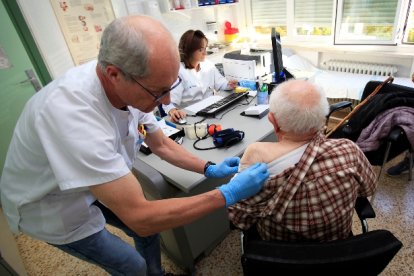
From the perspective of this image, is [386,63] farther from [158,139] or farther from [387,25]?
[158,139]

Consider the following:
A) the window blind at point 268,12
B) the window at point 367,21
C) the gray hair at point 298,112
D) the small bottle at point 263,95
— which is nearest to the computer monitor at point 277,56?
the small bottle at point 263,95

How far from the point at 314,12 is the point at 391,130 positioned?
7.90 ft

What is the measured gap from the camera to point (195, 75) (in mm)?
2291

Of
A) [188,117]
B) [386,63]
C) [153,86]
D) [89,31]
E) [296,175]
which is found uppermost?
[89,31]

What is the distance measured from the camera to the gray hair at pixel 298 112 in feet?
2.82

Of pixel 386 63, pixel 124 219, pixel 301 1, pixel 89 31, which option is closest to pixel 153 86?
pixel 124 219

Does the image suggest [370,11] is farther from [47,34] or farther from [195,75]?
[47,34]

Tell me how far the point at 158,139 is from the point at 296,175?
0.69 m

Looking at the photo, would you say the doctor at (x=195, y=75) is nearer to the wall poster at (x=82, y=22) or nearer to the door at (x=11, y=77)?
the wall poster at (x=82, y=22)

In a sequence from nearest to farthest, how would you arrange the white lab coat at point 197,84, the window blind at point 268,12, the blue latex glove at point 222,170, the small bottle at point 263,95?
1. the blue latex glove at point 222,170
2. the small bottle at point 263,95
3. the white lab coat at point 197,84
4. the window blind at point 268,12

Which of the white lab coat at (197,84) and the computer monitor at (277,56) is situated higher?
the computer monitor at (277,56)

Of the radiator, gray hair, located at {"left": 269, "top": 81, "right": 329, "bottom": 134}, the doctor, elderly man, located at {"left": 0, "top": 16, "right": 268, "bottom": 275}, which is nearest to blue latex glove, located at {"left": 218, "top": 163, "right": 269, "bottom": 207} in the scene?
elderly man, located at {"left": 0, "top": 16, "right": 268, "bottom": 275}

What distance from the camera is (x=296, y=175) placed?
2.72ft

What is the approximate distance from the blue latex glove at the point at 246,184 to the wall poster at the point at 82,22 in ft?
7.70
